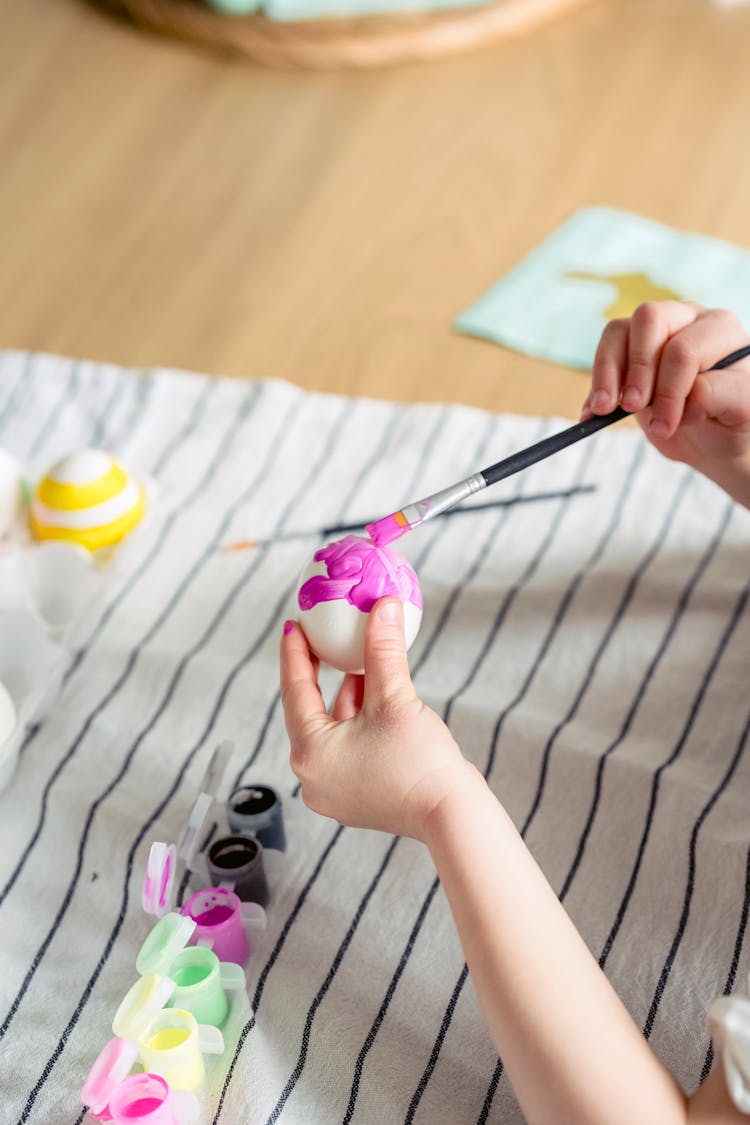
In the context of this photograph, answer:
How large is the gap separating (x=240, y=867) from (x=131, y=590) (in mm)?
305

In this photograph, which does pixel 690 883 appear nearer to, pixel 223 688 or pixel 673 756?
pixel 673 756

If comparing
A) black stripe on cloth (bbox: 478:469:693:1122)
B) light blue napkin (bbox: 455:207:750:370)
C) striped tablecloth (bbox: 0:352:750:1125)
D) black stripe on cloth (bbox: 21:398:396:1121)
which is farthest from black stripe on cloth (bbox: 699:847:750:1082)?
light blue napkin (bbox: 455:207:750:370)

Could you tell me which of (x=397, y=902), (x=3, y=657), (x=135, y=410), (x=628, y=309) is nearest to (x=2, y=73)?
(x=135, y=410)

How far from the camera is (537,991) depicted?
22.6 inches

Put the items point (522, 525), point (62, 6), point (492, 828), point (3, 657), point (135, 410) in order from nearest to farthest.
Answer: point (492, 828) → point (3, 657) → point (522, 525) → point (135, 410) → point (62, 6)

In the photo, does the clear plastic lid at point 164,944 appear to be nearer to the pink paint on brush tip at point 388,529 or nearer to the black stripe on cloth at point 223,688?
the black stripe on cloth at point 223,688

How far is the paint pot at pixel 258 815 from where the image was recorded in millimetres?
758

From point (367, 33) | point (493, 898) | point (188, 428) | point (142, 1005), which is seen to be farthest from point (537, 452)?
point (367, 33)

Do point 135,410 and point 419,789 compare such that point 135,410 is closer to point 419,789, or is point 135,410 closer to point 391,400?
point 391,400

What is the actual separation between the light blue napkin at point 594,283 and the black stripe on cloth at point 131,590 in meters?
0.26

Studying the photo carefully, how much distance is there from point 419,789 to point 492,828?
40 mm

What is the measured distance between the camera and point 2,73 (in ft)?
5.48

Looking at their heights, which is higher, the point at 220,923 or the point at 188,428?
the point at 188,428

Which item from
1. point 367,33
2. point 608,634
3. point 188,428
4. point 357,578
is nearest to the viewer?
point 357,578
